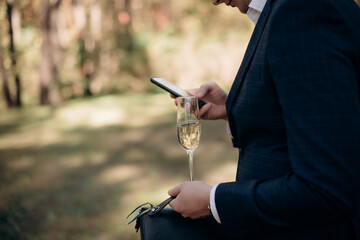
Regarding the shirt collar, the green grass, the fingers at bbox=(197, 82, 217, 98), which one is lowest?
the green grass

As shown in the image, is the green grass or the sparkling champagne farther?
the green grass

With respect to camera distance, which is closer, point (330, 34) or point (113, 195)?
point (330, 34)

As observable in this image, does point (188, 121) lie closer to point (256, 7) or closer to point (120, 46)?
point (256, 7)

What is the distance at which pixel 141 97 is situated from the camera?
40.7 feet

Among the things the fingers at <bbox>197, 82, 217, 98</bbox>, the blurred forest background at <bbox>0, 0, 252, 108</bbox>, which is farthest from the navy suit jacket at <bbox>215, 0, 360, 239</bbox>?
the blurred forest background at <bbox>0, 0, 252, 108</bbox>

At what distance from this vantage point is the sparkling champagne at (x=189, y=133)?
156 centimetres

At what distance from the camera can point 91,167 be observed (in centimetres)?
630

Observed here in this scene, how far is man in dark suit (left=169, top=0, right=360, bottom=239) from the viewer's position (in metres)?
0.96

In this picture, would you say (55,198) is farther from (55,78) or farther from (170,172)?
(55,78)

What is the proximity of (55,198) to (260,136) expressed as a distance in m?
4.48

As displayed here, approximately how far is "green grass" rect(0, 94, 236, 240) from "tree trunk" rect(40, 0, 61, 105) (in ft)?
5.90

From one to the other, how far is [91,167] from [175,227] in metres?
5.19

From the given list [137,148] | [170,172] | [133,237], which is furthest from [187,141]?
[137,148]

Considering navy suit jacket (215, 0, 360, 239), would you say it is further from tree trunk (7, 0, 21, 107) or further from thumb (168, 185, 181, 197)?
tree trunk (7, 0, 21, 107)
